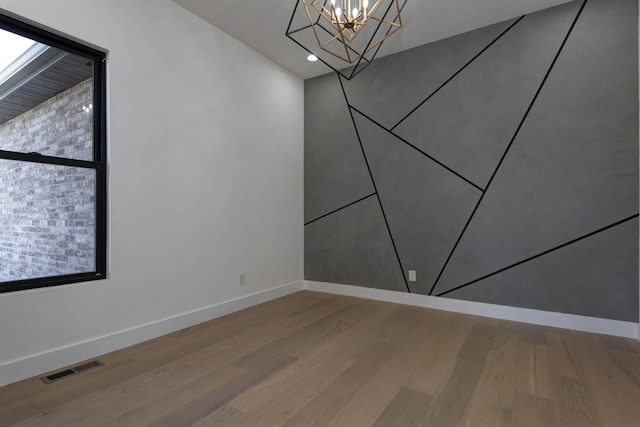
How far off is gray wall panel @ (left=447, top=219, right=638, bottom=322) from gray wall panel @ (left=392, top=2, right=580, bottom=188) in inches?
38.8

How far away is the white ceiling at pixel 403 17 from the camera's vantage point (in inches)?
121

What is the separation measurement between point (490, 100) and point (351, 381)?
3045 millimetres

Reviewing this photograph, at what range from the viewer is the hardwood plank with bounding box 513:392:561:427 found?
5.61 feet

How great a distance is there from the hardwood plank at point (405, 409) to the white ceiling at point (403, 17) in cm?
320

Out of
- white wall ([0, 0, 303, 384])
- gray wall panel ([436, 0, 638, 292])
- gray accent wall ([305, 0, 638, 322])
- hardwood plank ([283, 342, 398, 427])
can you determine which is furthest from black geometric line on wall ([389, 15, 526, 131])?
hardwood plank ([283, 342, 398, 427])

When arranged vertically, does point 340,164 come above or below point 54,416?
above

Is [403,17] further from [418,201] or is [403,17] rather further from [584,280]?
[584,280]

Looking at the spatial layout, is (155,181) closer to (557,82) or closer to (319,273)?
(319,273)

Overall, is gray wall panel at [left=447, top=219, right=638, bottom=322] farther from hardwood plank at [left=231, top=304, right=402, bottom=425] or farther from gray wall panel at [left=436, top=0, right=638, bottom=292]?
hardwood plank at [left=231, top=304, right=402, bottom=425]

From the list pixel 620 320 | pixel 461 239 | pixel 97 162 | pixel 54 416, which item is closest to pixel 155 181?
pixel 97 162

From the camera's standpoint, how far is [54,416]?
5.82 ft

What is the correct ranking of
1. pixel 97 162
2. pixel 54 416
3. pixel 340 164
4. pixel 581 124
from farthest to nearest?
pixel 340 164, pixel 581 124, pixel 97 162, pixel 54 416

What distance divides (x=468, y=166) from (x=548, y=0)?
5.32ft

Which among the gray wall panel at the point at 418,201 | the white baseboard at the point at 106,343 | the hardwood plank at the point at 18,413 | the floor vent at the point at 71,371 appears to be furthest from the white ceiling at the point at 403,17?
the hardwood plank at the point at 18,413
